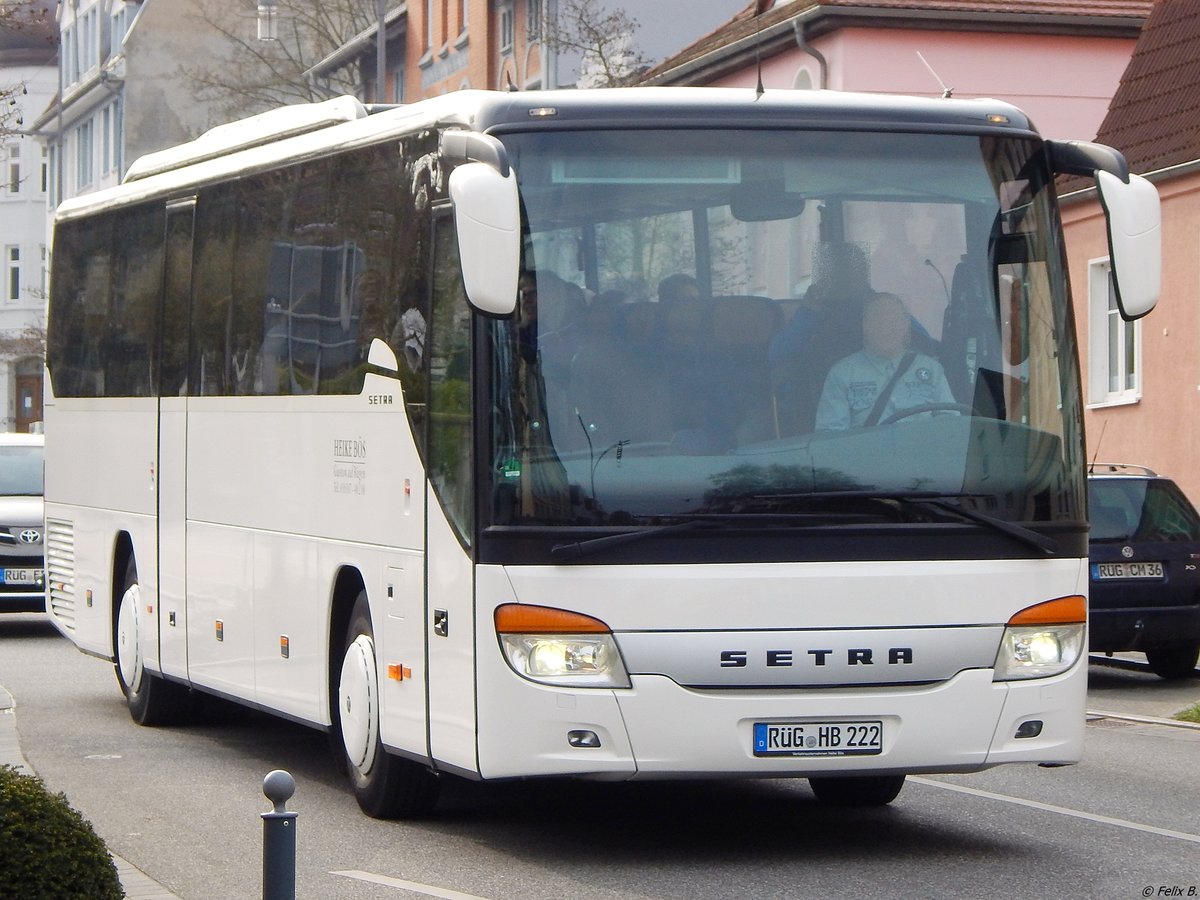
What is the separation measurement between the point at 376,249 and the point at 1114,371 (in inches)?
823

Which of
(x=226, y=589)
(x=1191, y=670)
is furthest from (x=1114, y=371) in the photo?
(x=226, y=589)

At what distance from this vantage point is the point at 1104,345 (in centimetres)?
2991

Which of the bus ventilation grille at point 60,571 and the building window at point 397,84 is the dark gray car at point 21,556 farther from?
the building window at point 397,84

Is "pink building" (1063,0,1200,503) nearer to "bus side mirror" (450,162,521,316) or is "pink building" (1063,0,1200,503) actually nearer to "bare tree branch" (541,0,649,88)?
"bare tree branch" (541,0,649,88)

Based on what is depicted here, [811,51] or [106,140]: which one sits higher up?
[106,140]

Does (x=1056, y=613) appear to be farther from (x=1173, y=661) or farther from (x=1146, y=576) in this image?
(x=1173, y=661)

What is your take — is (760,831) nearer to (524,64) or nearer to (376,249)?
(376,249)

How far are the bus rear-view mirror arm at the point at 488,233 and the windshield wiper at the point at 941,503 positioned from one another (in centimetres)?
132

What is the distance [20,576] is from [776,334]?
1483 cm

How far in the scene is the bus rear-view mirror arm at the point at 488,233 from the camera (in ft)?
27.2

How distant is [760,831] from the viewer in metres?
10.0

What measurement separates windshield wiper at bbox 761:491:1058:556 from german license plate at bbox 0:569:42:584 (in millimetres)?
14884

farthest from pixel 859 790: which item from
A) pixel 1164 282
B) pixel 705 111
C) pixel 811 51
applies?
pixel 811 51

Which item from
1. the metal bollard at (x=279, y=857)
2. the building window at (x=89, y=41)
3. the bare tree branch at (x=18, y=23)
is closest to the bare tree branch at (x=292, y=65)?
the building window at (x=89, y=41)
